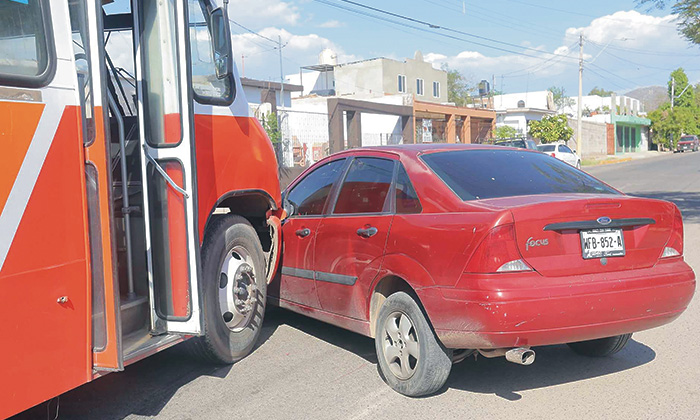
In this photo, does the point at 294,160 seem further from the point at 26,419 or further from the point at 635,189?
the point at 26,419

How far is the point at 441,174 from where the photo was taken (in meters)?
4.63

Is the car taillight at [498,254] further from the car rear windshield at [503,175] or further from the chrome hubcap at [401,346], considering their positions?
the chrome hubcap at [401,346]

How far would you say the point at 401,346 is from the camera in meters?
4.52

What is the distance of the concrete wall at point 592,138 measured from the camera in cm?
5891

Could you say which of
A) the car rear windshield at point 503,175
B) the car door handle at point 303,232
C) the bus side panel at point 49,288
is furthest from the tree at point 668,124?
the bus side panel at point 49,288

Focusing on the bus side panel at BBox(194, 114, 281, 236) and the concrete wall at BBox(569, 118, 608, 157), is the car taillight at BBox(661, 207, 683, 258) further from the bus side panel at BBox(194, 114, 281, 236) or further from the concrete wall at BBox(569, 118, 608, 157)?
the concrete wall at BBox(569, 118, 608, 157)

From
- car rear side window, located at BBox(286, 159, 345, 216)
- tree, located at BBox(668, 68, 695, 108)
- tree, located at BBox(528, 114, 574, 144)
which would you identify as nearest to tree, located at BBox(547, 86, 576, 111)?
tree, located at BBox(668, 68, 695, 108)

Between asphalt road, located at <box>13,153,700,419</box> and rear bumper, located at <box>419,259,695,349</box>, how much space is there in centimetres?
48

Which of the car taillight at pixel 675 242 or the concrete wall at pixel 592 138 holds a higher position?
the concrete wall at pixel 592 138

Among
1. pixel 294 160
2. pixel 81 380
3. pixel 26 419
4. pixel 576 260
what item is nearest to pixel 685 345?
pixel 576 260

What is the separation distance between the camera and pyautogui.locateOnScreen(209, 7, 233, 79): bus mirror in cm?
497

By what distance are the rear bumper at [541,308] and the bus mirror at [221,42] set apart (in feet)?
7.52

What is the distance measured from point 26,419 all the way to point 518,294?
3.12 meters

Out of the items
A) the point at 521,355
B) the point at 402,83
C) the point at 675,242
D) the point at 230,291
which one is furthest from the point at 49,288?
the point at 402,83
